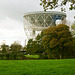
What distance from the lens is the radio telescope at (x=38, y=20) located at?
142 feet

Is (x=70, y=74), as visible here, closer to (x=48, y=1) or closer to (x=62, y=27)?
(x=48, y=1)

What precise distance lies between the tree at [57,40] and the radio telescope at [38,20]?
42.2 ft

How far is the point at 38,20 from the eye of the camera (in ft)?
143

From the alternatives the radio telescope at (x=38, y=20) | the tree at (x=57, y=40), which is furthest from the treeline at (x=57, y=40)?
the radio telescope at (x=38, y=20)

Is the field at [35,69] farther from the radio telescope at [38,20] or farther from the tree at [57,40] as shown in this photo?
the radio telescope at [38,20]

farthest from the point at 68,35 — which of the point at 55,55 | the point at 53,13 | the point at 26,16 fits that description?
the point at 26,16

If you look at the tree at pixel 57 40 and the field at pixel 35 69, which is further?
the tree at pixel 57 40

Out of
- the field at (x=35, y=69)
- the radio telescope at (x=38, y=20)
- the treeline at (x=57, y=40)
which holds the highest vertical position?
the radio telescope at (x=38, y=20)

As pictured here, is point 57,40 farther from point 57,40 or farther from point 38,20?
point 38,20

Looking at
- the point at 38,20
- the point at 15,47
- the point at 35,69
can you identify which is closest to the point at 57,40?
the point at 38,20

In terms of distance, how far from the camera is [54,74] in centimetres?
753

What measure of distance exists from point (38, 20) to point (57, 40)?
14726mm

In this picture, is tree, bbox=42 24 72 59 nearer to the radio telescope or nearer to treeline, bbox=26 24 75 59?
treeline, bbox=26 24 75 59

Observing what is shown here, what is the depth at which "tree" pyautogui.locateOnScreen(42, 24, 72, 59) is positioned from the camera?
29.5 metres
